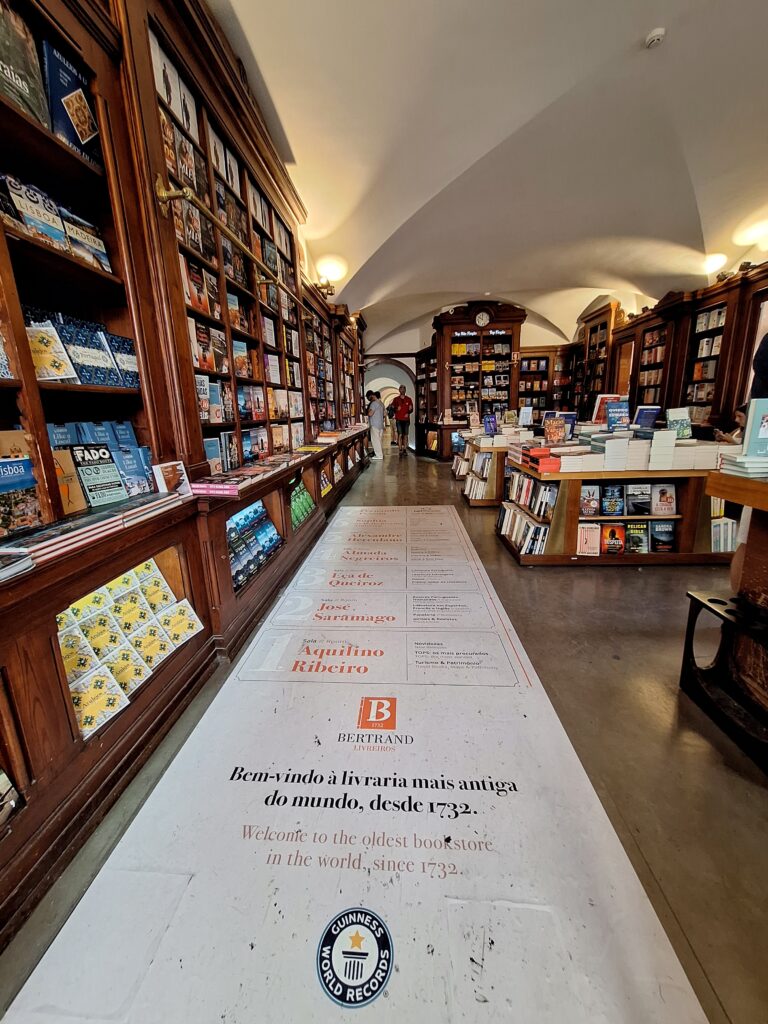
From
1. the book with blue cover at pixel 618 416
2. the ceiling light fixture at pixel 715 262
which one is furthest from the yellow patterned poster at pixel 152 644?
the ceiling light fixture at pixel 715 262

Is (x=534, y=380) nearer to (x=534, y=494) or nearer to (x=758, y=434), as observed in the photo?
(x=534, y=494)

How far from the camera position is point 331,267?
16.9ft

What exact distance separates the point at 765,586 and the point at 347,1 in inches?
150

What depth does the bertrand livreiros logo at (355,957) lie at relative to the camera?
0.83 meters

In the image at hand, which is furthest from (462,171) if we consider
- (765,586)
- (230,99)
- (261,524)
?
(765,586)

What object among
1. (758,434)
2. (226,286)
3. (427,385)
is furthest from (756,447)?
(427,385)

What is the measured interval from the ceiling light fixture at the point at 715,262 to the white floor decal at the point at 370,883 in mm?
6777

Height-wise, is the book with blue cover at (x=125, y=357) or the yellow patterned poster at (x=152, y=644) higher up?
the book with blue cover at (x=125, y=357)

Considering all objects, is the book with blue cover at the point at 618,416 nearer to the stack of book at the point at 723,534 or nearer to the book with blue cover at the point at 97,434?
the stack of book at the point at 723,534

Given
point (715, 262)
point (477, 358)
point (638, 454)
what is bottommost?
point (638, 454)

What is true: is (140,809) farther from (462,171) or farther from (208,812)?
(462,171)

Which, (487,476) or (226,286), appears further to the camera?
(487,476)

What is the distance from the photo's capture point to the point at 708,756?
1.43 meters

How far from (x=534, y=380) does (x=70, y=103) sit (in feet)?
34.9
